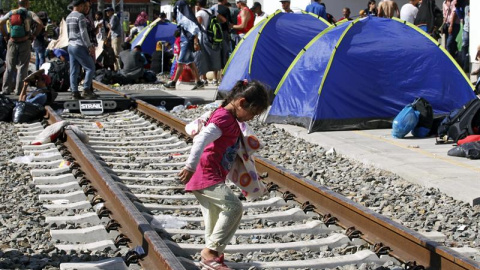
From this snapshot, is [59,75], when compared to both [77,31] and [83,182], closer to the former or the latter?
[77,31]

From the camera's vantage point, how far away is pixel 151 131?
12461mm

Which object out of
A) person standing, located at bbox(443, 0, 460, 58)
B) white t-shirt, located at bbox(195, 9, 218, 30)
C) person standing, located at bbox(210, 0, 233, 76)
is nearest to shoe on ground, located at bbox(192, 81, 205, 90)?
person standing, located at bbox(210, 0, 233, 76)

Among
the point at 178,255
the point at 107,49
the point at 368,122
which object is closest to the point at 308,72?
the point at 368,122

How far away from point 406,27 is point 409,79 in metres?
1.02

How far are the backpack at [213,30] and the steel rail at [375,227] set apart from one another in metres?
11.1

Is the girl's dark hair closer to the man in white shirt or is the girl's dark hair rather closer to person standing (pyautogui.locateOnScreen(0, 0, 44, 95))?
the man in white shirt

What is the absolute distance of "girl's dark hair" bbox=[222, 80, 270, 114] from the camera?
502 cm

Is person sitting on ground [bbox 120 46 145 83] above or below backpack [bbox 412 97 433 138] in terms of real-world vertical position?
below

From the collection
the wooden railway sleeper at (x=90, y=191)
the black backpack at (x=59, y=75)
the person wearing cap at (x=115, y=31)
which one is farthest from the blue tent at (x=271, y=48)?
the person wearing cap at (x=115, y=31)

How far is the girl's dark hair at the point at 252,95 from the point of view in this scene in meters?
5.02

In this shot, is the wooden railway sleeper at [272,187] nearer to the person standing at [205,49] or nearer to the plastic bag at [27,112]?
the plastic bag at [27,112]

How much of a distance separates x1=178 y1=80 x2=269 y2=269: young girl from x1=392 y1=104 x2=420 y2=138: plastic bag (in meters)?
6.22

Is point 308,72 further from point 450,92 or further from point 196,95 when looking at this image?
point 196,95

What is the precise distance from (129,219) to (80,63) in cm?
973
